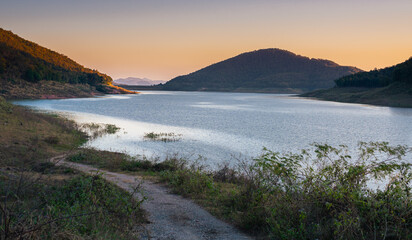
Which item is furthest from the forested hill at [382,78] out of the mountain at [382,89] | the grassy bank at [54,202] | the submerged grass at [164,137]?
the grassy bank at [54,202]

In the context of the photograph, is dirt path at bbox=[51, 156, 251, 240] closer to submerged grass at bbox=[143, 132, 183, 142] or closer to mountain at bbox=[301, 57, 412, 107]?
submerged grass at bbox=[143, 132, 183, 142]

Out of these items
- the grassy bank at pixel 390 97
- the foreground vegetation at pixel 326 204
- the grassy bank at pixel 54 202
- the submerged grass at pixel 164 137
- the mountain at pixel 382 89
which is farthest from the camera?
the mountain at pixel 382 89

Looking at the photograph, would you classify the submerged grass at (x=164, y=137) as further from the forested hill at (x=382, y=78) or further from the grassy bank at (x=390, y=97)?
the forested hill at (x=382, y=78)

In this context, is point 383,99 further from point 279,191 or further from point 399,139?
point 279,191

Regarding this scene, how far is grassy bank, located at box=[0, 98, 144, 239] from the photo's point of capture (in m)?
5.00

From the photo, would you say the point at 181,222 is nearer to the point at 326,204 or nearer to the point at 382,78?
the point at 326,204

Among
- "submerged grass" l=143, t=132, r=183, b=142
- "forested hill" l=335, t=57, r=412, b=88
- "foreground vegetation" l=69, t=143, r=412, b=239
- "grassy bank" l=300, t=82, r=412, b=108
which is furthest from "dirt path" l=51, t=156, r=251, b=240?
"forested hill" l=335, t=57, r=412, b=88

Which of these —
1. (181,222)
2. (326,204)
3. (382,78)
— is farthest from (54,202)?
(382,78)

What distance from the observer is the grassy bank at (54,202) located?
5.00 m

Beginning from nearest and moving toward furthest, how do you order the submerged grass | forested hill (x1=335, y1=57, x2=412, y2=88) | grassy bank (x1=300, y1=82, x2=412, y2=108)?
the submerged grass < grassy bank (x1=300, y1=82, x2=412, y2=108) < forested hill (x1=335, y1=57, x2=412, y2=88)

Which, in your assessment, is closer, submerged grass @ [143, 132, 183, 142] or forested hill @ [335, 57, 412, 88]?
submerged grass @ [143, 132, 183, 142]

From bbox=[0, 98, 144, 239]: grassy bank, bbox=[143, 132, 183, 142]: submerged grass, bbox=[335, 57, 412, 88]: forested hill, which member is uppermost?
bbox=[335, 57, 412, 88]: forested hill

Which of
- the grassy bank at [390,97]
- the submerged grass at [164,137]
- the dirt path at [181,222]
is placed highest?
the grassy bank at [390,97]

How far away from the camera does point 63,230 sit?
552 centimetres
